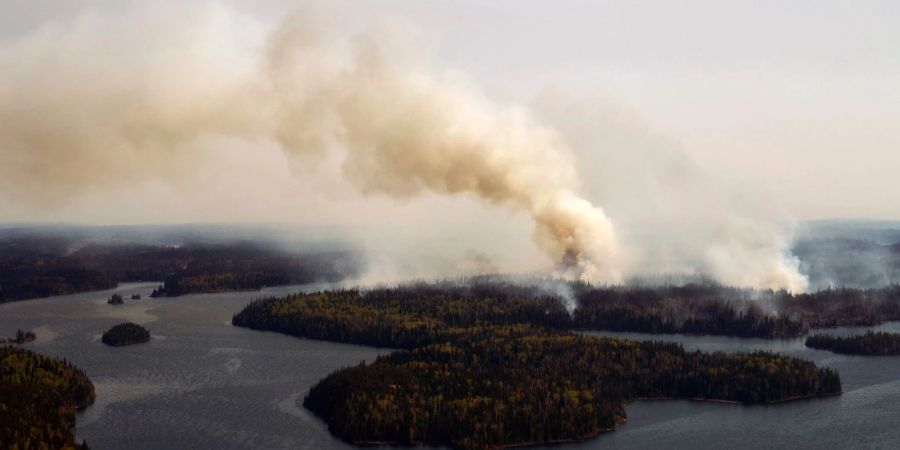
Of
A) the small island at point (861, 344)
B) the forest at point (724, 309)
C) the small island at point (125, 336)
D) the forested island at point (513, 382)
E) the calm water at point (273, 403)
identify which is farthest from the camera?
the forest at point (724, 309)

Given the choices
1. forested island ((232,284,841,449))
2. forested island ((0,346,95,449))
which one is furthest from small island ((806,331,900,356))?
forested island ((0,346,95,449))

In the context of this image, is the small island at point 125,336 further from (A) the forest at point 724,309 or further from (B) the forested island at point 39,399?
(A) the forest at point 724,309

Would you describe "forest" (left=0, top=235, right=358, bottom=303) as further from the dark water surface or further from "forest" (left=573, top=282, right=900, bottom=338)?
"forest" (left=573, top=282, right=900, bottom=338)

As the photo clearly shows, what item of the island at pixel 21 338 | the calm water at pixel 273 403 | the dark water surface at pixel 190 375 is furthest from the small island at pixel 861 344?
the island at pixel 21 338

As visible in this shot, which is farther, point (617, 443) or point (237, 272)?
point (237, 272)

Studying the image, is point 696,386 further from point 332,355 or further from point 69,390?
point 69,390

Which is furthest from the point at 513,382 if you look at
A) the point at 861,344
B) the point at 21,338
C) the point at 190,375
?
the point at 21,338

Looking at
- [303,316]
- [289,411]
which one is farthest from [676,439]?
[303,316]
